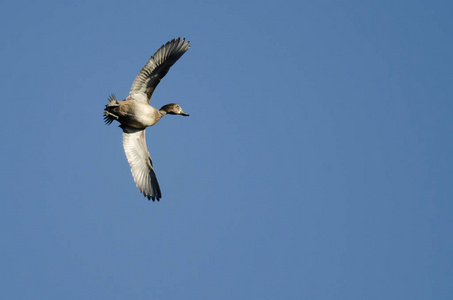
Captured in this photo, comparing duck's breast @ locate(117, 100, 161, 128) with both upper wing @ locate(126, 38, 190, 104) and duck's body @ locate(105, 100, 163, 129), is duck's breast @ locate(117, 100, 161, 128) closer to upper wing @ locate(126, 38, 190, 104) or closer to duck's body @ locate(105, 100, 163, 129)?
duck's body @ locate(105, 100, 163, 129)

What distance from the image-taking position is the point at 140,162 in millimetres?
16312

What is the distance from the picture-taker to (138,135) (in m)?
16.2

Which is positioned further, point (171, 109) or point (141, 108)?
point (171, 109)

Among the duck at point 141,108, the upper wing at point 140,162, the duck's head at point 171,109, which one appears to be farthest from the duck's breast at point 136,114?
the duck's head at point 171,109

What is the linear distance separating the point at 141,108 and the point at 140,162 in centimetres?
172

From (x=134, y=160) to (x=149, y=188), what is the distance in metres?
0.87

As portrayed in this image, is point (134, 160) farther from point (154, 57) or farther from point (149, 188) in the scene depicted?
point (154, 57)

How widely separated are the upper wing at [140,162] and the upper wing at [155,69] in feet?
3.70

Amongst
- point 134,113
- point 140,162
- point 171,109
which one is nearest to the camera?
point 134,113

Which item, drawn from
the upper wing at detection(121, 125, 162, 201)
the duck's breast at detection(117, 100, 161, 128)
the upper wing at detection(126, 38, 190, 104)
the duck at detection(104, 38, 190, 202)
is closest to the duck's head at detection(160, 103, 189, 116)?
the duck at detection(104, 38, 190, 202)

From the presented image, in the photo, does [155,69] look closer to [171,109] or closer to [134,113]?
[134,113]

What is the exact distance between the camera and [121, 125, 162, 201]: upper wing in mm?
16125

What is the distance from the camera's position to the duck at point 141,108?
50.0ft

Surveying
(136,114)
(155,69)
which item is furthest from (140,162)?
(155,69)
